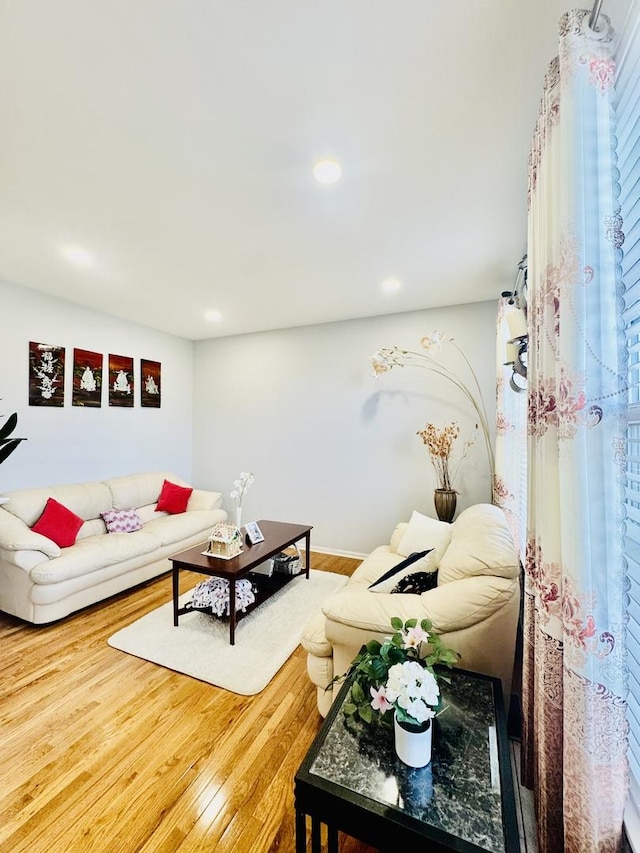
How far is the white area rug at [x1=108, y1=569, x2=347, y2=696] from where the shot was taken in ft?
7.09

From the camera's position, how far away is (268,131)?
155 centimetres

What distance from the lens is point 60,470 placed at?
3670 mm

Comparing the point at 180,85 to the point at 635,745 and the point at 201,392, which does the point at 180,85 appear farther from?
the point at 201,392

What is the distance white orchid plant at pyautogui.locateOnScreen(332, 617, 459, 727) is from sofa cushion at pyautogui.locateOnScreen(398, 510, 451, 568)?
1245 millimetres

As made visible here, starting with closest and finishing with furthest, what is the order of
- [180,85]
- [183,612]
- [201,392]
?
[180,85], [183,612], [201,392]

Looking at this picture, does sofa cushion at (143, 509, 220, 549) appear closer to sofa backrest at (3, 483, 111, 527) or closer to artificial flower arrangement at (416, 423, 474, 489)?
sofa backrest at (3, 483, 111, 527)

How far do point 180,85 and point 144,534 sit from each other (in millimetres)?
3380

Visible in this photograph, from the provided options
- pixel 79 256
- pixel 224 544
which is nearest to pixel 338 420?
pixel 224 544

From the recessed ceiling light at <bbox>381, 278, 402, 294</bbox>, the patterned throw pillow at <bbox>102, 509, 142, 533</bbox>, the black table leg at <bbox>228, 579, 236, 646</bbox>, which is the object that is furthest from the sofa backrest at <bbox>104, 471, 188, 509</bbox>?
the recessed ceiling light at <bbox>381, 278, 402, 294</bbox>

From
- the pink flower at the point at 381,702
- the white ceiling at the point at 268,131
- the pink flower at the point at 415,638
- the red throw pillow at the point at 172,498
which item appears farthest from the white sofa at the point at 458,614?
the red throw pillow at the point at 172,498

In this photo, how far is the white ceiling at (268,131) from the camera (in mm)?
1142

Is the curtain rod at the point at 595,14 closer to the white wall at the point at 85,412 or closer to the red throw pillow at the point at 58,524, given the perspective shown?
the red throw pillow at the point at 58,524

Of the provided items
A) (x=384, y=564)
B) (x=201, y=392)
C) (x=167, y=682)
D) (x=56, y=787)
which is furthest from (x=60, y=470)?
(x=384, y=564)

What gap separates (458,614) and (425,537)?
1.20 meters
